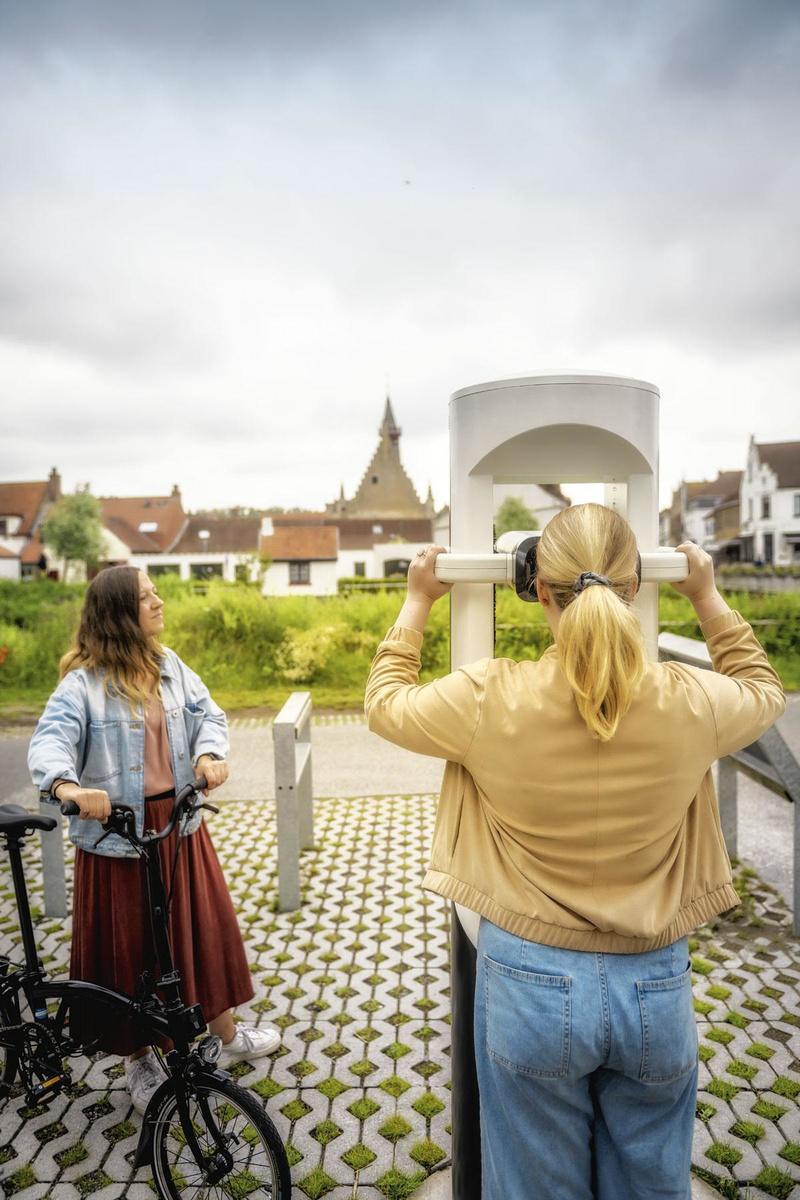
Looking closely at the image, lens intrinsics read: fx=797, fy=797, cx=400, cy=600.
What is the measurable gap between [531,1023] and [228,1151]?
1.27m

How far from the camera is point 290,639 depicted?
1205 cm

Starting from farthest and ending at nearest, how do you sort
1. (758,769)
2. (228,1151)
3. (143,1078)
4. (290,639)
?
(290,639), (758,769), (143,1078), (228,1151)

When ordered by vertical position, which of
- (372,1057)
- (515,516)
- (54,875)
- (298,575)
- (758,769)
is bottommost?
(372,1057)

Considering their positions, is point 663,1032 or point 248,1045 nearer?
point 663,1032

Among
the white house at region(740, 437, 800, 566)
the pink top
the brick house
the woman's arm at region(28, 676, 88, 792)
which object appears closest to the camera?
the woman's arm at region(28, 676, 88, 792)

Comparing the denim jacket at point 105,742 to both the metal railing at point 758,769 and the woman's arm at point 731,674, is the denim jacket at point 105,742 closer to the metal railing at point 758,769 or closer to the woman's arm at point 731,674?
the woman's arm at point 731,674

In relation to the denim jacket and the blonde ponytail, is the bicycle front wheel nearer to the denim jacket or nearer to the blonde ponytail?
the denim jacket

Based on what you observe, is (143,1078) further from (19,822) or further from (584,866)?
(584,866)

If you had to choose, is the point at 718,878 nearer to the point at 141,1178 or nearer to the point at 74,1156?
the point at 141,1178

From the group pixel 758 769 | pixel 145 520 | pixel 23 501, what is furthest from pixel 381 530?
pixel 758 769

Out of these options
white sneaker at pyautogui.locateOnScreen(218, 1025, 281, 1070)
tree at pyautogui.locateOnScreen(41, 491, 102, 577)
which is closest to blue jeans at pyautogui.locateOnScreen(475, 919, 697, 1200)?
white sneaker at pyautogui.locateOnScreen(218, 1025, 281, 1070)

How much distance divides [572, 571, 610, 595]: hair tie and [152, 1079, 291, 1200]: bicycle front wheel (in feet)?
5.33

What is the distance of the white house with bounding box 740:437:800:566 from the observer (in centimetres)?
4588

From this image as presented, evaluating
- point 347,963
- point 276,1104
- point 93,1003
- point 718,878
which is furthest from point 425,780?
point 718,878
